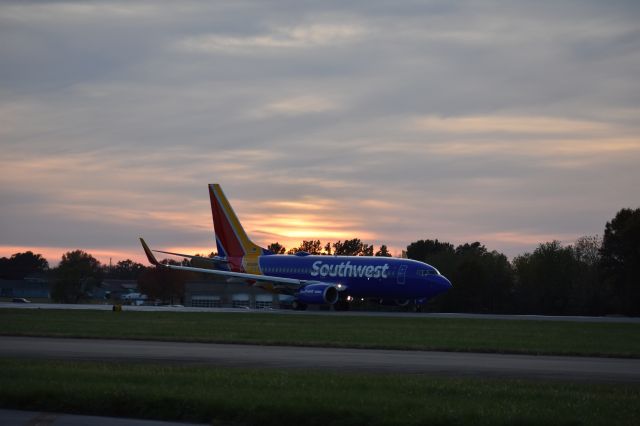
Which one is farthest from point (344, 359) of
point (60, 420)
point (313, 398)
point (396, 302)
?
point (396, 302)

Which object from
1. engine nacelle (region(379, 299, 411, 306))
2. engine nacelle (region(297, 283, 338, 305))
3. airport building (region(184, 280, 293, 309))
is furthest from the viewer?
airport building (region(184, 280, 293, 309))

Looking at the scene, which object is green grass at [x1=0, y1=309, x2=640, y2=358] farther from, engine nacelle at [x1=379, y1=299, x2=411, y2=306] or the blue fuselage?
engine nacelle at [x1=379, y1=299, x2=411, y2=306]

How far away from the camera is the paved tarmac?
52.3 feet

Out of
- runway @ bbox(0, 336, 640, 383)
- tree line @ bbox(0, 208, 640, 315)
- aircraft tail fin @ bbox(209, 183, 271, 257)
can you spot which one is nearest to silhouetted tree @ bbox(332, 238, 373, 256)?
tree line @ bbox(0, 208, 640, 315)

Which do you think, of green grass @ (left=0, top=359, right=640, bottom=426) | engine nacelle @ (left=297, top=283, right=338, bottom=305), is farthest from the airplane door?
green grass @ (left=0, top=359, right=640, bottom=426)

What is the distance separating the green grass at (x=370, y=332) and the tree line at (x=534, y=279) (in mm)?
38514

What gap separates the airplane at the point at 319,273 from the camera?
69625 millimetres

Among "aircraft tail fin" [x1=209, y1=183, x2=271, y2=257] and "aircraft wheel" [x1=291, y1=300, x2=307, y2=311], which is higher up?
"aircraft tail fin" [x1=209, y1=183, x2=271, y2=257]

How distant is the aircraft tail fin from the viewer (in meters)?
83.2

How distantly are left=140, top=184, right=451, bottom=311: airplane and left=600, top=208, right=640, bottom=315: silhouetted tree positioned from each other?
23.1 meters

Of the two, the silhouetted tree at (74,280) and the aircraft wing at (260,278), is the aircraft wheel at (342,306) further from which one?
the silhouetted tree at (74,280)

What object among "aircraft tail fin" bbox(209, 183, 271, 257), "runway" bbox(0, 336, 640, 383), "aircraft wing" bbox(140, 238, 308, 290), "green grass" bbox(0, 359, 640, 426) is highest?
"aircraft tail fin" bbox(209, 183, 271, 257)

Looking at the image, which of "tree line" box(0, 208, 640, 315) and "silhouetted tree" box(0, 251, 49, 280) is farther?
"silhouetted tree" box(0, 251, 49, 280)

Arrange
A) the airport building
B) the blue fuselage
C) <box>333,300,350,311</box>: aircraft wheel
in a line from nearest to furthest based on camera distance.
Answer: the blue fuselage, <box>333,300,350,311</box>: aircraft wheel, the airport building
